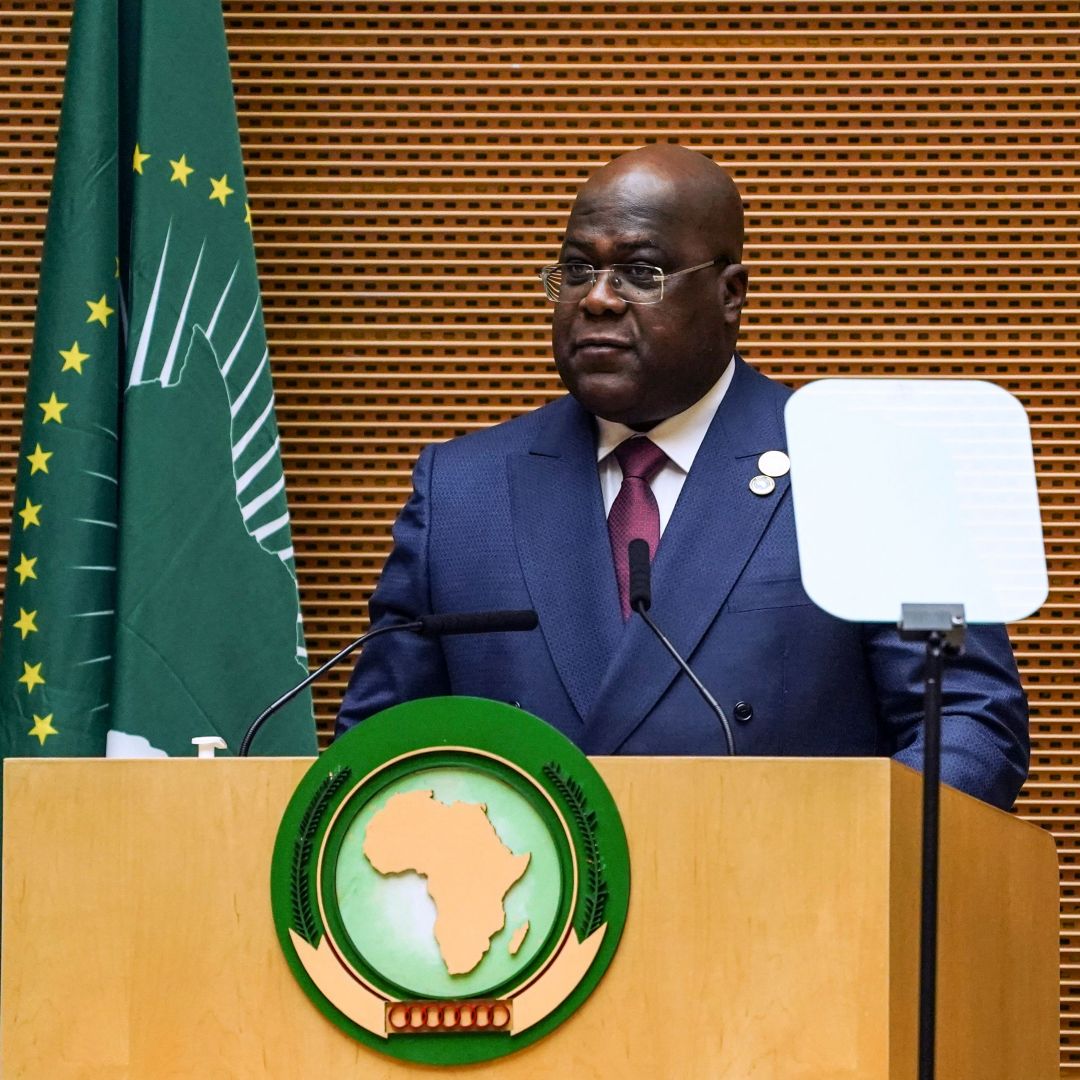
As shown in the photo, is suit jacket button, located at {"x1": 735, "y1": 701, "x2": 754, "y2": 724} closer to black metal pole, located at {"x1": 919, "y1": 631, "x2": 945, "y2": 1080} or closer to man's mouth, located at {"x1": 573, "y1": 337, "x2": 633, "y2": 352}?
man's mouth, located at {"x1": 573, "y1": 337, "x2": 633, "y2": 352}

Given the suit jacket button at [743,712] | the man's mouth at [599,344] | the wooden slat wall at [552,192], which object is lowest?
the suit jacket button at [743,712]

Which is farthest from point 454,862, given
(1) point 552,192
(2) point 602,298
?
(1) point 552,192

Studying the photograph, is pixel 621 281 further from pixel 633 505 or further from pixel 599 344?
pixel 633 505

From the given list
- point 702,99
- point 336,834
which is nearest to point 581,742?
point 336,834

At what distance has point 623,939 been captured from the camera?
190 centimetres

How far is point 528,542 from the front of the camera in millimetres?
2928

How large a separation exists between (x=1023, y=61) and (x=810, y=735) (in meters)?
2.40

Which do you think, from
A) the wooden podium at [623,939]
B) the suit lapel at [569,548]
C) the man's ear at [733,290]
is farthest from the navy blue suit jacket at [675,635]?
the wooden podium at [623,939]

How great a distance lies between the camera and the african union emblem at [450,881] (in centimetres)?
188

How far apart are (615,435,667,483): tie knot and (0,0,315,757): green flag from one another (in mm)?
1163

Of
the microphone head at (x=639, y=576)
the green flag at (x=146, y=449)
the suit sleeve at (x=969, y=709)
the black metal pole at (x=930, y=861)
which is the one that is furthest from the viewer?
the green flag at (x=146, y=449)

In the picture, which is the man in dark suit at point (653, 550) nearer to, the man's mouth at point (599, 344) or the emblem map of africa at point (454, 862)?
the man's mouth at point (599, 344)

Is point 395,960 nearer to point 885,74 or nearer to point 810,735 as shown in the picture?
point 810,735

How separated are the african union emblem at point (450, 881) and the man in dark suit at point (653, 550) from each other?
72 centimetres
